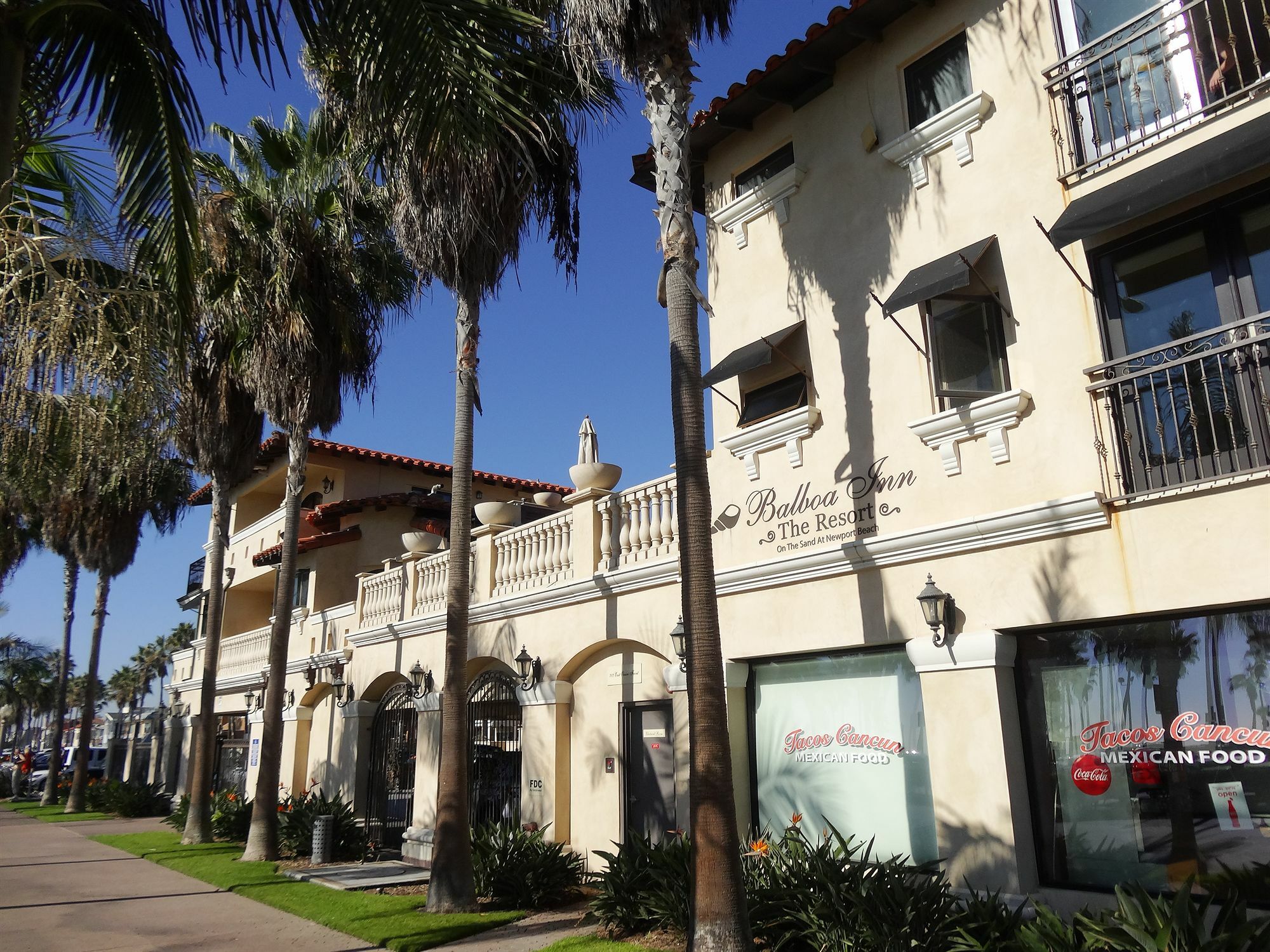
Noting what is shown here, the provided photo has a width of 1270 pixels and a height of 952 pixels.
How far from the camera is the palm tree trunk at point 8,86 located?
4012 millimetres

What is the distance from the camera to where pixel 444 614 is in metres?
17.4

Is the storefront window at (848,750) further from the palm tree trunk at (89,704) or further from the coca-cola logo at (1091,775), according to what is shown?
the palm tree trunk at (89,704)

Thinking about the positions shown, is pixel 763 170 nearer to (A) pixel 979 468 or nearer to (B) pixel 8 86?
(A) pixel 979 468

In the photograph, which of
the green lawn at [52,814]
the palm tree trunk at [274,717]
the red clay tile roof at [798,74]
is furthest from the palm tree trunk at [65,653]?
the red clay tile roof at [798,74]

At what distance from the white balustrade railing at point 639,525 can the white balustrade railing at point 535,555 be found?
844 mm

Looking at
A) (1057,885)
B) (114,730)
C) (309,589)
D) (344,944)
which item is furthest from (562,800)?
(114,730)

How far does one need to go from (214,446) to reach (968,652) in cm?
1659

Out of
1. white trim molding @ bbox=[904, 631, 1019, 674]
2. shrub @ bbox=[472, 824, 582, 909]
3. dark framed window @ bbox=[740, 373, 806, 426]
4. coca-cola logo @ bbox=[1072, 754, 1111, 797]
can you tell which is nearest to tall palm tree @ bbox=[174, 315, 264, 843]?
shrub @ bbox=[472, 824, 582, 909]

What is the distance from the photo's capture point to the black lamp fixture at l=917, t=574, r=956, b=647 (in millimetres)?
9133

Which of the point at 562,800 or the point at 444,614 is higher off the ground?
the point at 444,614

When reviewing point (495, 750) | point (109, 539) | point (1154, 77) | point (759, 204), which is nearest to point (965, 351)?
point (1154, 77)

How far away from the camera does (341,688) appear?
823 inches

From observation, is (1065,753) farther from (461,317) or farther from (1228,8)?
(461,317)

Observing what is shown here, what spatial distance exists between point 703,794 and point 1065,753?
10.9ft
